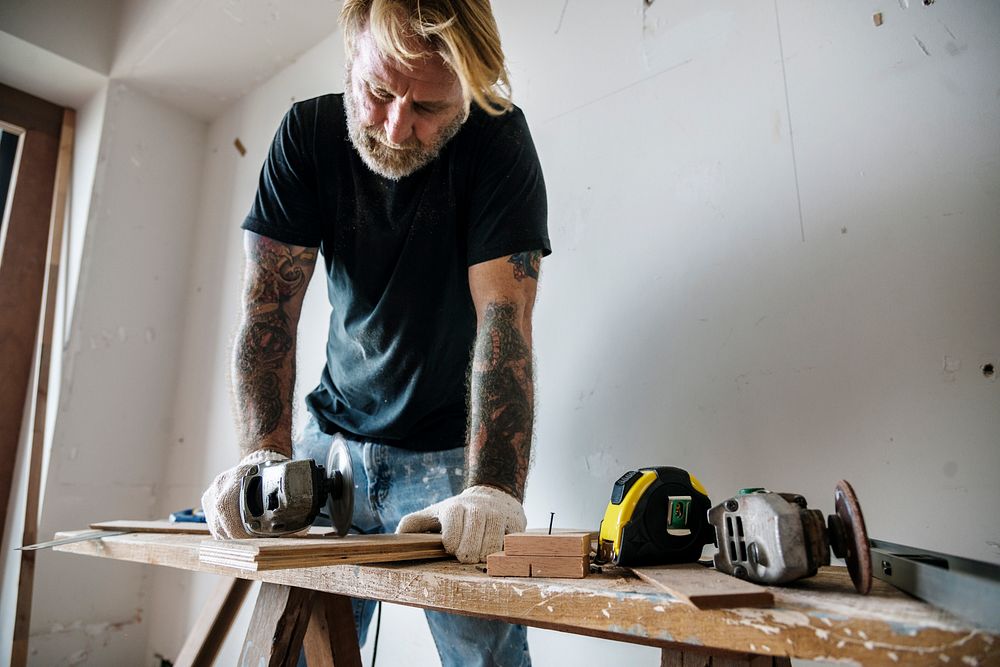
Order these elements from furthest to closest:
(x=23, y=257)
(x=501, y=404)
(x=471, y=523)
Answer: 1. (x=23, y=257)
2. (x=501, y=404)
3. (x=471, y=523)

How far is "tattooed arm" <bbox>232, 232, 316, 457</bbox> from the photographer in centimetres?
116

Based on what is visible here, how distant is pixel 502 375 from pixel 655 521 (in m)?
0.43

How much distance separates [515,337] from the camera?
1124mm

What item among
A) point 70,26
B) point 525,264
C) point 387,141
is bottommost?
point 525,264

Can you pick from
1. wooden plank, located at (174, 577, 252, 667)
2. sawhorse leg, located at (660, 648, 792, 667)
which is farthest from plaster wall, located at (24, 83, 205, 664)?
sawhorse leg, located at (660, 648, 792, 667)

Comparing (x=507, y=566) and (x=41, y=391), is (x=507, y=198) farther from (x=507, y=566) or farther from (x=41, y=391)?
(x=41, y=391)

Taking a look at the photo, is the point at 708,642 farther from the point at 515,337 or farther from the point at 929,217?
the point at 929,217

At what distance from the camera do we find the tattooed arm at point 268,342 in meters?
1.16

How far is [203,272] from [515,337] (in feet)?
6.42

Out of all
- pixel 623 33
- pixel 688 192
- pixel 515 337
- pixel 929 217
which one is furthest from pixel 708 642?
pixel 623 33

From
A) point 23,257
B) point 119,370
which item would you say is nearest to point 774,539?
point 119,370

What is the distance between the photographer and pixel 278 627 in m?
0.82

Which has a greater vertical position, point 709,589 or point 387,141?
point 387,141

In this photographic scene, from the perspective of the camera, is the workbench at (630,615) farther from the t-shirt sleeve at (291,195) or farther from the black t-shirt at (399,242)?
the t-shirt sleeve at (291,195)
